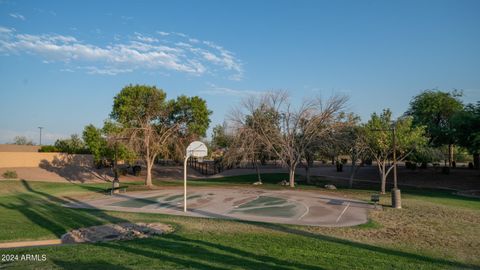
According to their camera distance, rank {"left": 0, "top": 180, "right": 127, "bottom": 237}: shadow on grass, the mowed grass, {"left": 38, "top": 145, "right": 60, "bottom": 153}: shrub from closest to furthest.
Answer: the mowed grass, {"left": 0, "top": 180, "right": 127, "bottom": 237}: shadow on grass, {"left": 38, "top": 145, "right": 60, "bottom": 153}: shrub

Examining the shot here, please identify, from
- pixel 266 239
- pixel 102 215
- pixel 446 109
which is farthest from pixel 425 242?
pixel 446 109

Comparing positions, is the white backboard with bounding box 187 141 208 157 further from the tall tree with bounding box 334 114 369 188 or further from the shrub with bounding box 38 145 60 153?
the shrub with bounding box 38 145 60 153

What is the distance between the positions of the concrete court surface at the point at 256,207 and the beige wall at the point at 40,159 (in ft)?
90.9

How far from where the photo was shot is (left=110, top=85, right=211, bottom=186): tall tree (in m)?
34.4

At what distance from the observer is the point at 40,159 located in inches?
1921

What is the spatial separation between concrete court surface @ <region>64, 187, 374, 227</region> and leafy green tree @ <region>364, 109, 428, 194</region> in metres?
7.09

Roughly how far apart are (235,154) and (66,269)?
83.8 ft

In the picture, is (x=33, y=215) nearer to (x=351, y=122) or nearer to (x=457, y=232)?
(x=457, y=232)

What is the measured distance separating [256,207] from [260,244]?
919cm

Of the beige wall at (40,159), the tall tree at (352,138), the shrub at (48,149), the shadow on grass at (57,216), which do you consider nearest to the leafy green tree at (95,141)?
the beige wall at (40,159)

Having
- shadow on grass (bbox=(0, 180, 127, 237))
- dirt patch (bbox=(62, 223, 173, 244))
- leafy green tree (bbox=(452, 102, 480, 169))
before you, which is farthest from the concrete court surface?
leafy green tree (bbox=(452, 102, 480, 169))

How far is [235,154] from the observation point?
1315 inches

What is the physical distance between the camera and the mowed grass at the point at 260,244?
9.09 m

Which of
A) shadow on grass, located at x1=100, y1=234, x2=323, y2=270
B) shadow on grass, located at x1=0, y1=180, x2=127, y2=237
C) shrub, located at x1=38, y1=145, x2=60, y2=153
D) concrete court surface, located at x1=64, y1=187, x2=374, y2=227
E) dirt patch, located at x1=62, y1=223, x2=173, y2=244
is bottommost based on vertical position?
concrete court surface, located at x1=64, y1=187, x2=374, y2=227
